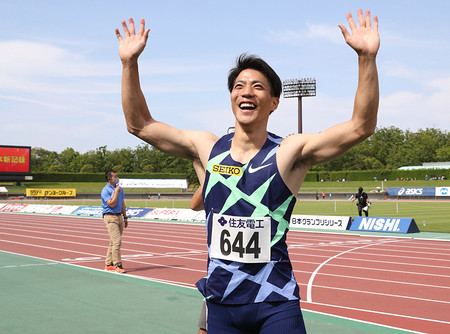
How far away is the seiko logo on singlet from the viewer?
8.78ft

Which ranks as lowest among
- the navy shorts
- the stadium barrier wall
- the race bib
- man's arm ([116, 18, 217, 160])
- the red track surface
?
the red track surface

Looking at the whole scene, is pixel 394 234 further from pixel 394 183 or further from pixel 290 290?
pixel 394 183

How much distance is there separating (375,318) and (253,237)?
206 inches

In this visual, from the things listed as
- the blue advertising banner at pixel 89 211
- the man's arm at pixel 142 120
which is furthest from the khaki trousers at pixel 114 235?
the blue advertising banner at pixel 89 211

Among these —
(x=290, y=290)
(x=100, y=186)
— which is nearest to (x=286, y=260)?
(x=290, y=290)

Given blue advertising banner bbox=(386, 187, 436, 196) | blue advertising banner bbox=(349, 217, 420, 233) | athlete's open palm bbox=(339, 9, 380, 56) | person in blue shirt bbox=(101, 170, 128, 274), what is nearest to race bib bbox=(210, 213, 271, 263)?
athlete's open palm bbox=(339, 9, 380, 56)

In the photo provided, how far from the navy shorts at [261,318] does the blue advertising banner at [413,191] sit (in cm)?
5543

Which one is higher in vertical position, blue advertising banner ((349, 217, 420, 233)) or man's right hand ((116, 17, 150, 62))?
man's right hand ((116, 17, 150, 62))

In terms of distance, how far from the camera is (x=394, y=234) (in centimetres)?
1966

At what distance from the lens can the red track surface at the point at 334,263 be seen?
786cm

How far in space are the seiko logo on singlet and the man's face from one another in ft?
0.77

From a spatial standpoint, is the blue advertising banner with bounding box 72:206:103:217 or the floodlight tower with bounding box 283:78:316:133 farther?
the floodlight tower with bounding box 283:78:316:133

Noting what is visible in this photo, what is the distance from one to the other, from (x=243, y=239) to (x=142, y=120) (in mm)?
840

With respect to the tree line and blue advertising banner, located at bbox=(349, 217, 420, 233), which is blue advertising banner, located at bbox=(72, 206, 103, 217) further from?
the tree line
